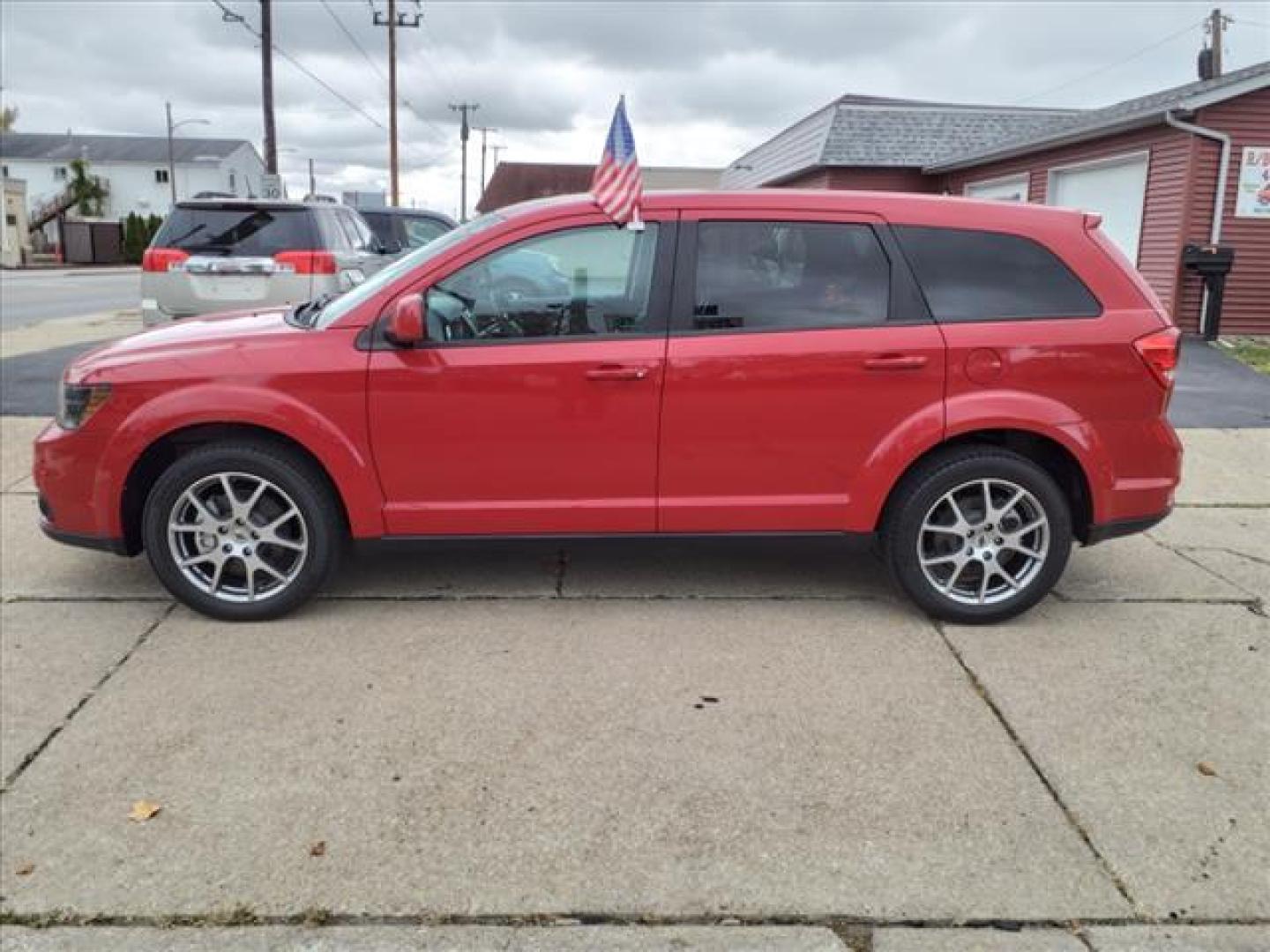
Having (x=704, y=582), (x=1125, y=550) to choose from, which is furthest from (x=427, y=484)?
(x=1125, y=550)

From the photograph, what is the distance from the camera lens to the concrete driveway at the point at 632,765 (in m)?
2.64

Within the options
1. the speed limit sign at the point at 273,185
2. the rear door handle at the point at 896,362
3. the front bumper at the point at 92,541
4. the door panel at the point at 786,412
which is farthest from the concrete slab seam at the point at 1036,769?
the speed limit sign at the point at 273,185

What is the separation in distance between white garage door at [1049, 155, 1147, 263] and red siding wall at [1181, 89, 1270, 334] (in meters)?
1.01

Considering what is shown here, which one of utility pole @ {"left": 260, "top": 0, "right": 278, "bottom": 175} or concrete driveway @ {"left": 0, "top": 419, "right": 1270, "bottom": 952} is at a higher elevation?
utility pole @ {"left": 260, "top": 0, "right": 278, "bottom": 175}

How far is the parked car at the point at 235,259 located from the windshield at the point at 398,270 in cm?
455

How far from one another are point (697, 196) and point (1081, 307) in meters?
1.66

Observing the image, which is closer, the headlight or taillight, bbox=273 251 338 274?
the headlight

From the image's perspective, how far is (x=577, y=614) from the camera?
14.9 feet

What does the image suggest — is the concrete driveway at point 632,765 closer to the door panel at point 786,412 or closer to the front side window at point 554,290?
the door panel at point 786,412

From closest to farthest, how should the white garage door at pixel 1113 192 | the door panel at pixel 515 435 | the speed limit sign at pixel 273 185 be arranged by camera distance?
the door panel at pixel 515 435 < the white garage door at pixel 1113 192 < the speed limit sign at pixel 273 185

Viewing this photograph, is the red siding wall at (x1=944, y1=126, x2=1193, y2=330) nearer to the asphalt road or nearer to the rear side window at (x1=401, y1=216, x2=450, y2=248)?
the rear side window at (x1=401, y1=216, x2=450, y2=248)

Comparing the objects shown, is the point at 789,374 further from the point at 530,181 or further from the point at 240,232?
the point at 530,181

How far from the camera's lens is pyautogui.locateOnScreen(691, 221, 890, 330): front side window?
4.34 m

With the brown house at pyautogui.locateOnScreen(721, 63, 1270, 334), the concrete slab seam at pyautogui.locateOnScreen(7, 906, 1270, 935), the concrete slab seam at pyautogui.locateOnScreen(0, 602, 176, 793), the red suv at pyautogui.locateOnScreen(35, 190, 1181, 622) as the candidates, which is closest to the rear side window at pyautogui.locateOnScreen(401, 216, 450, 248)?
the brown house at pyautogui.locateOnScreen(721, 63, 1270, 334)
